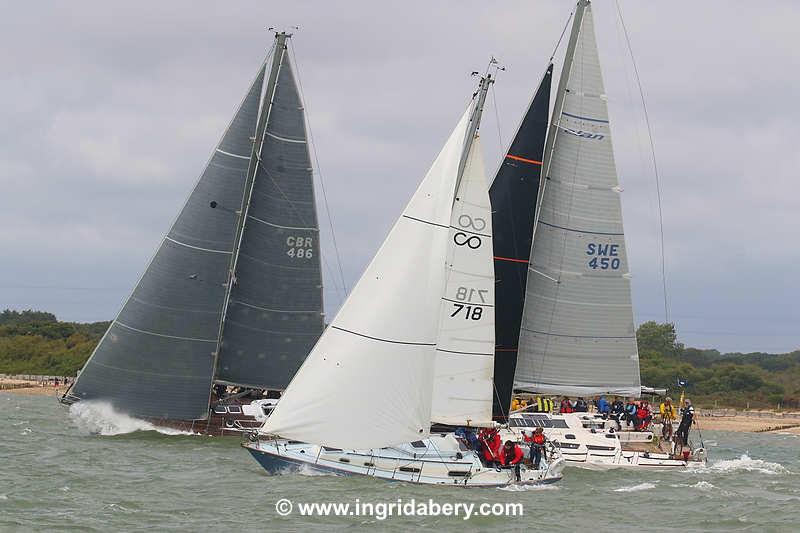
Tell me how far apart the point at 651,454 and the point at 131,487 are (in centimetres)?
1700

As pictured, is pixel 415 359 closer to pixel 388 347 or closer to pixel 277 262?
pixel 388 347

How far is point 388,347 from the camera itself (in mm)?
30359

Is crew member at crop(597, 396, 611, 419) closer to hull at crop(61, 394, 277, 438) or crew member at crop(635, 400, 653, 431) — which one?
crew member at crop(635, 400, 653, 431)

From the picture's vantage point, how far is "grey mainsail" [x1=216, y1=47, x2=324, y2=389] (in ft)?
145

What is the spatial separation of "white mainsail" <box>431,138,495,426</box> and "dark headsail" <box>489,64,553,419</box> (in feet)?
22.5

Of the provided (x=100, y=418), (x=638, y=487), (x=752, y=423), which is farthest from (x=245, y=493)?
(x=752, y=423)

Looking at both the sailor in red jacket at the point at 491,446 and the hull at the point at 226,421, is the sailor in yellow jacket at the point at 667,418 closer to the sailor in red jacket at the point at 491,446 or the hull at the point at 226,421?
the sailor in red jacket at the point at 491,446

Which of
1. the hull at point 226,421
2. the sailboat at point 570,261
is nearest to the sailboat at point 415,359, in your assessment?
the sailboat at point 570,261

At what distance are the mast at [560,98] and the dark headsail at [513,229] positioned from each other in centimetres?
58

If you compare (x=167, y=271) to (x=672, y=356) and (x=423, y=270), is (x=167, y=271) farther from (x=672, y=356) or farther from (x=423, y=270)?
(x=672, y=356)

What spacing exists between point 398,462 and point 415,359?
247 cm

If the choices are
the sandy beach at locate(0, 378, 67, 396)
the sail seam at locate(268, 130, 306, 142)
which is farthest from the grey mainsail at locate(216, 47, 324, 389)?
the sandy beach at locate(0, 378, 67, 396)

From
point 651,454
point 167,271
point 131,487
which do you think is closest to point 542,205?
point 651,454

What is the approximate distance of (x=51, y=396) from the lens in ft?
270
